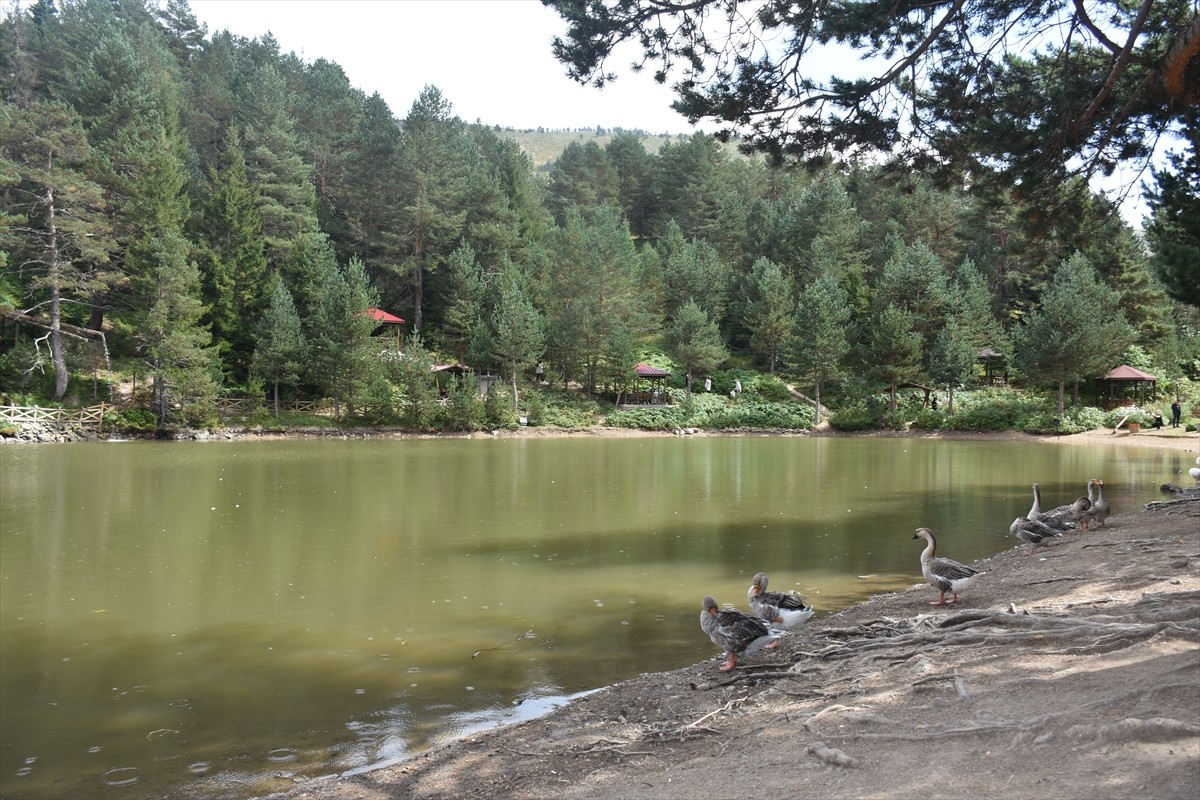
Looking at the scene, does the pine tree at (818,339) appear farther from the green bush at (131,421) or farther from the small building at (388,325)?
the green bush at (131,421)

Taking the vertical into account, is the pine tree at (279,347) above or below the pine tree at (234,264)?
below

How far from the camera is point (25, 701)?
7121mm

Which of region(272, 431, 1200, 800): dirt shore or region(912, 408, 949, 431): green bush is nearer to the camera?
region(272, 431, 1200, 800): dirt shore

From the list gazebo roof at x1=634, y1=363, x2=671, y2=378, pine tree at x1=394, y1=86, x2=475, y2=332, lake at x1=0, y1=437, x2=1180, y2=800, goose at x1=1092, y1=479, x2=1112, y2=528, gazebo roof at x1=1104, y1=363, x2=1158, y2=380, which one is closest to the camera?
lake at x1=0, y1=437, x2=1180, y2=800

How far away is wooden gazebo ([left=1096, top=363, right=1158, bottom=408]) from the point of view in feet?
145

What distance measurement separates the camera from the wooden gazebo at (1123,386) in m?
44.3

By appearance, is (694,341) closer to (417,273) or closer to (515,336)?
(515,336)

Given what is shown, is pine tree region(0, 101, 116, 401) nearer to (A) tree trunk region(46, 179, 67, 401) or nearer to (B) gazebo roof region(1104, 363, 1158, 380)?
(A) tree trunk region(46, 179, 67, 401)

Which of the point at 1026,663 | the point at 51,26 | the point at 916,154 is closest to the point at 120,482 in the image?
the point at 916,154

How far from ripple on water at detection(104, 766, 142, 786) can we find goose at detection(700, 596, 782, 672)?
4.42 m

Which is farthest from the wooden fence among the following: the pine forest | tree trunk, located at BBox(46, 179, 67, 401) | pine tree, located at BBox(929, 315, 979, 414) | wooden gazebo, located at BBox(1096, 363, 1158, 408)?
wooden gazebo, located at BBox(1096, 363, 1158, 408)

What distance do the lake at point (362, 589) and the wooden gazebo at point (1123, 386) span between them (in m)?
22.4

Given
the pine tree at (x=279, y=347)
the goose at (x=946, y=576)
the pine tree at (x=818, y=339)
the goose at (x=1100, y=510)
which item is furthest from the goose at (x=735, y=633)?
the pine tree at (x=818, y=339)

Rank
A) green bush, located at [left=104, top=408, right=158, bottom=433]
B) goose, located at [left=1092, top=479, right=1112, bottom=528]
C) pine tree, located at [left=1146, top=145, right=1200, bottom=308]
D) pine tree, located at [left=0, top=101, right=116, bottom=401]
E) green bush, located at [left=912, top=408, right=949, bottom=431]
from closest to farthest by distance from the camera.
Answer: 1. pine tree, located at [left=1146, top=145, right=1200, bottom=308]
2. goose, located at [left=1092, top=479, right=1112, bottom=528]
3. green bush, located at [left=104, top=408, right=158, bottom=433]
4. pine tree, located at [left=0, top=101, right=116, bottom=401]
5. green bush, located at [left=912, top=408, right=949, bottom=431]
